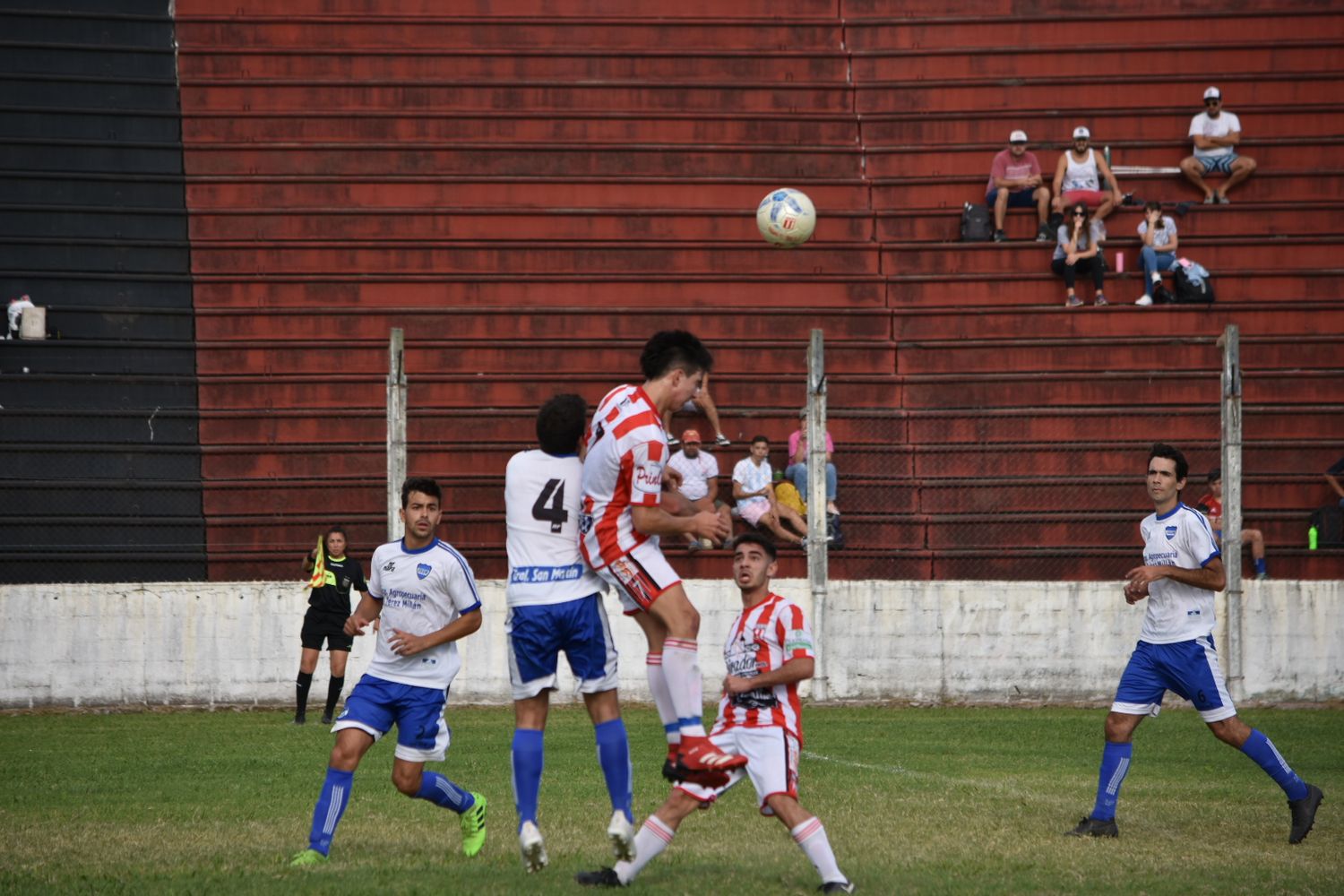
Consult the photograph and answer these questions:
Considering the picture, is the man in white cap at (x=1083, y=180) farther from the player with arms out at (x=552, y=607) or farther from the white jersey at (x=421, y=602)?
the player with arms out at (x=552, y=607)

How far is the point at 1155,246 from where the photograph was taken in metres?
21.7

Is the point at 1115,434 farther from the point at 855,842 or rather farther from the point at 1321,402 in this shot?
the point at 855,842

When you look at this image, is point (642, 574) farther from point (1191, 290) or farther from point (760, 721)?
point (1191, 290)

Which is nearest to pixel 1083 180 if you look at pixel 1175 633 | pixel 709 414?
pixel 709 414

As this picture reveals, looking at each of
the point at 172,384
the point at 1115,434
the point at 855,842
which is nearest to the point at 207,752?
the point at 855,842

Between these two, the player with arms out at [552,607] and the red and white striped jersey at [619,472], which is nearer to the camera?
the red and white striped jersey at [619,472]

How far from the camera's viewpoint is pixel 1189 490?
19609mm

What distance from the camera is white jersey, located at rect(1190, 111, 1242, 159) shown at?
920 inches

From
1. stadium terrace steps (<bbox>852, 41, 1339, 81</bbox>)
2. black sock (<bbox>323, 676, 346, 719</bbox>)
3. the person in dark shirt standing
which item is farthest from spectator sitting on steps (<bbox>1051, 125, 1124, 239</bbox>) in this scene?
black sock (<bbox>323, 676, 346, 719</bbox>)

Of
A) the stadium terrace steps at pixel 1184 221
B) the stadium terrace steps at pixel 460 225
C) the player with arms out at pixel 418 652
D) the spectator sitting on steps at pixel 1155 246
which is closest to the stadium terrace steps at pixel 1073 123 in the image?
the stadium terrace steps at pixel 1184 221

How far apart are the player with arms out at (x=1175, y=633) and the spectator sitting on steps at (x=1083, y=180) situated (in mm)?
12926

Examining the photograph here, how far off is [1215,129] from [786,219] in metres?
8.51

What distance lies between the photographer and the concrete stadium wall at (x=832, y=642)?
17.4 meters

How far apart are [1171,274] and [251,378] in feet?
40.7
